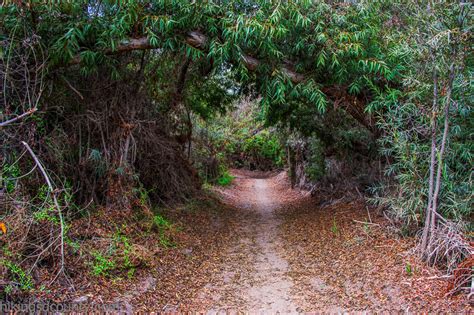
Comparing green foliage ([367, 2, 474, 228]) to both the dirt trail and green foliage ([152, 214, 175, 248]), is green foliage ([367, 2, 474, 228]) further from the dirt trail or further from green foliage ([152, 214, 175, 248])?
green foliage ([152, 214, 175, 248])

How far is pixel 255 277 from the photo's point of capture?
4918 mm

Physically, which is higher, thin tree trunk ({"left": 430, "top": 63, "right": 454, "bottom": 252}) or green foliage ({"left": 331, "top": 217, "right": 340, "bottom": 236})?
thin tree trunk ({"left": 430, "top": 63, "right": 454, "bottom": 252})

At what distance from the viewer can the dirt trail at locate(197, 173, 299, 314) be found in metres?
4.14

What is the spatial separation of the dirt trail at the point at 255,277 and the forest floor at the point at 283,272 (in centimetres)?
1

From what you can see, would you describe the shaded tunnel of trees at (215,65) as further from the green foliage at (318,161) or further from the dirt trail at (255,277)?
the green foliage at (318,161)

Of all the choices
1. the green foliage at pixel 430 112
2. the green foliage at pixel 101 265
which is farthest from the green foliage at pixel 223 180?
the green foliage at pixel 101 265

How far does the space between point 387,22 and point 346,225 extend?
3521 millimetres

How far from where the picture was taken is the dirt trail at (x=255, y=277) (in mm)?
4145

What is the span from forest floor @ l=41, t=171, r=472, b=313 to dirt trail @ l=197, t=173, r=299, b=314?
1cm

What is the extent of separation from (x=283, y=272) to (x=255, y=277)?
42cm

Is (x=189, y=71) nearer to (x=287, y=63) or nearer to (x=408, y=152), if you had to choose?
(x=287, y=63)

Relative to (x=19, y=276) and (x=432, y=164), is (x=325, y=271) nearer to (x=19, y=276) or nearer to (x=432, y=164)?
(x=432, y=164)

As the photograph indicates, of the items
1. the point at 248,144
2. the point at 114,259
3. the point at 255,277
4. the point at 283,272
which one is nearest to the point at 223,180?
the point at 248,144

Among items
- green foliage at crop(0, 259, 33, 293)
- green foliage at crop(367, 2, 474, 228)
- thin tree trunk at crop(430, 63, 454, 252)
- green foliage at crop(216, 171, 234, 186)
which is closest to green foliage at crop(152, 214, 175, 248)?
green foliage at crop(0, 259, 33, 293)
